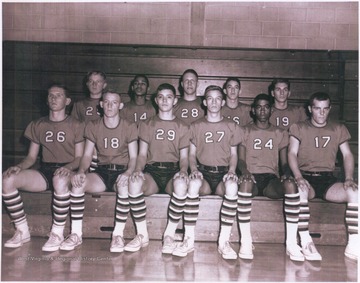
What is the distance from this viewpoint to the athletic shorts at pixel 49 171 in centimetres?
318

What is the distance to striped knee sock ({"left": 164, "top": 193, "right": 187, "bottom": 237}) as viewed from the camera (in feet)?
9.51

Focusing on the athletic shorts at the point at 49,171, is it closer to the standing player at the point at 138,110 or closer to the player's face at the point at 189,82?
the standing player at the point at 138,110

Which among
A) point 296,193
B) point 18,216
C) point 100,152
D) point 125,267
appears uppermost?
point 100,152

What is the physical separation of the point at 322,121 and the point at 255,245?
1.14 meters

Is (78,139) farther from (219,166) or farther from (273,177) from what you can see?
(273,177)

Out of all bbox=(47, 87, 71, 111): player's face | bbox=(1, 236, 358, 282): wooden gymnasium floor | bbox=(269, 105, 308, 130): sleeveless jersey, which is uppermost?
bbox=(47, 87, 71, 111): player's face

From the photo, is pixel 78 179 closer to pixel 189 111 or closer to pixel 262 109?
pixel 189 111

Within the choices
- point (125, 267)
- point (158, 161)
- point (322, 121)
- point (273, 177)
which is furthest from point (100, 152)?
point (322, 121)

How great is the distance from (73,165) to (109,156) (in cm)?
29

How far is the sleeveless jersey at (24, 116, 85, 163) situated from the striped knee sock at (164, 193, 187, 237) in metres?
0.96

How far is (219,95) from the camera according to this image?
10.1ft

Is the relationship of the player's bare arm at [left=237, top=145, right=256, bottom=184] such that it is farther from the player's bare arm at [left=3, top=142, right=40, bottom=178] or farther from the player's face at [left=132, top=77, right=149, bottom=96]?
the player's bare arm at [left=3, top=142, right=40, bottom=178]

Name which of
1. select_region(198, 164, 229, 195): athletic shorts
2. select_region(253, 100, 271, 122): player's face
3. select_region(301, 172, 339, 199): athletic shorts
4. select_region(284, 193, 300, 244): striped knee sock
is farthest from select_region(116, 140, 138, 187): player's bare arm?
A: select_region(301, 172, 339, 199): athletic shorts

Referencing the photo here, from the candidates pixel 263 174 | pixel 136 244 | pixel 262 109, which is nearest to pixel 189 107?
pixel 262 109
